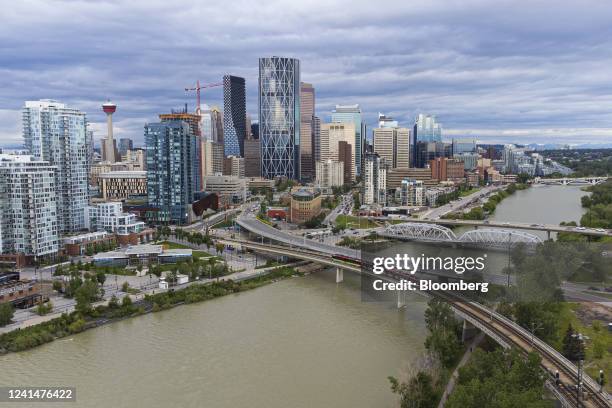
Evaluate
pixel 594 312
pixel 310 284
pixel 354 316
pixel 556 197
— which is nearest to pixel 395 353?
pixel 354 316

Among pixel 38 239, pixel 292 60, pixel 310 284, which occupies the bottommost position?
pixel 310 284

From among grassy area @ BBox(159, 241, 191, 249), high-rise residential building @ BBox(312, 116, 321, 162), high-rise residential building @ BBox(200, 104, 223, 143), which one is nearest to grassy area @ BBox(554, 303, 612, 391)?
grassy area @ BBox(159, 241, 191, 249)

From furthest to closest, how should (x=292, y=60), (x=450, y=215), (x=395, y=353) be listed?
(x=292, y=60)
(x=450, y=215)
(x=395, y=353)

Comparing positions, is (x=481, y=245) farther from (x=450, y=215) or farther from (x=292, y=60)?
(x=292, y=60)

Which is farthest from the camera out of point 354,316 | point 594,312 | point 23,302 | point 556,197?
point 556,197

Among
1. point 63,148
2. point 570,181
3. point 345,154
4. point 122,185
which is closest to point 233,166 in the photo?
point 345,154

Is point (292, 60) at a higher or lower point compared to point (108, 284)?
higher

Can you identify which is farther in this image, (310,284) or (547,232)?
(547,232)
